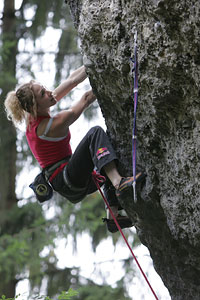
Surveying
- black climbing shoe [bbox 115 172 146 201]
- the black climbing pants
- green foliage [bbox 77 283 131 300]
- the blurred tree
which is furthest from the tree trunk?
black climbing shoe [bbox 115 172 146 201]

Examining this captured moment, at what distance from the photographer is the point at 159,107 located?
11.0 feet

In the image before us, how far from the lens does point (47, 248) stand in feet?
30.8

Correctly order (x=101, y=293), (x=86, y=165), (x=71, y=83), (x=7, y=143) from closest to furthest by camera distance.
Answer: (x=86, y=165), (x=71, y=83), (x=101, y=293), (x=7, y=143)

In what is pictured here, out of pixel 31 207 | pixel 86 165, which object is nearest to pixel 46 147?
pixel 86 165

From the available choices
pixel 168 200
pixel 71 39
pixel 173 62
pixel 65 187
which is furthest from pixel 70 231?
pixel 173 62

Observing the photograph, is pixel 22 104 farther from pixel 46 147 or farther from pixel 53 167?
pixel 53 167

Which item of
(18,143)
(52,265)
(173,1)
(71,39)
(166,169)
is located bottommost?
(52,265)

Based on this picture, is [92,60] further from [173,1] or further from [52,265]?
[52,265]

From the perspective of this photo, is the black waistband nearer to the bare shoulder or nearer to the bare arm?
the bare shoulder

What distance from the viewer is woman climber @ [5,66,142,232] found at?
12.6 feet

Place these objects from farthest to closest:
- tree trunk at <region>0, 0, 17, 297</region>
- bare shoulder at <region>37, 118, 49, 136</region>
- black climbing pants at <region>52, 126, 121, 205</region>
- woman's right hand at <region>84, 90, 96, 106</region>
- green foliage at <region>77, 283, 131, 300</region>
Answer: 1. tree trunk at <region>0, 0, 17, 297</region>
2. green foliage at <region>77, 283, 131, 300</region>
3. woman's right hand at <region>84, 90, 96, 106</region>
4. bare shoulder at <region>37, 118, 49, 136</region>
5. black climbing pants at <region>52, 126, 121, 205</region>

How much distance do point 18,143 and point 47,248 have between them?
2093 mm

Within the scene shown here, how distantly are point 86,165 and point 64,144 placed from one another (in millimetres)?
322

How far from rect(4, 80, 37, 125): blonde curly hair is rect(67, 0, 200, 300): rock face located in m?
0.58
